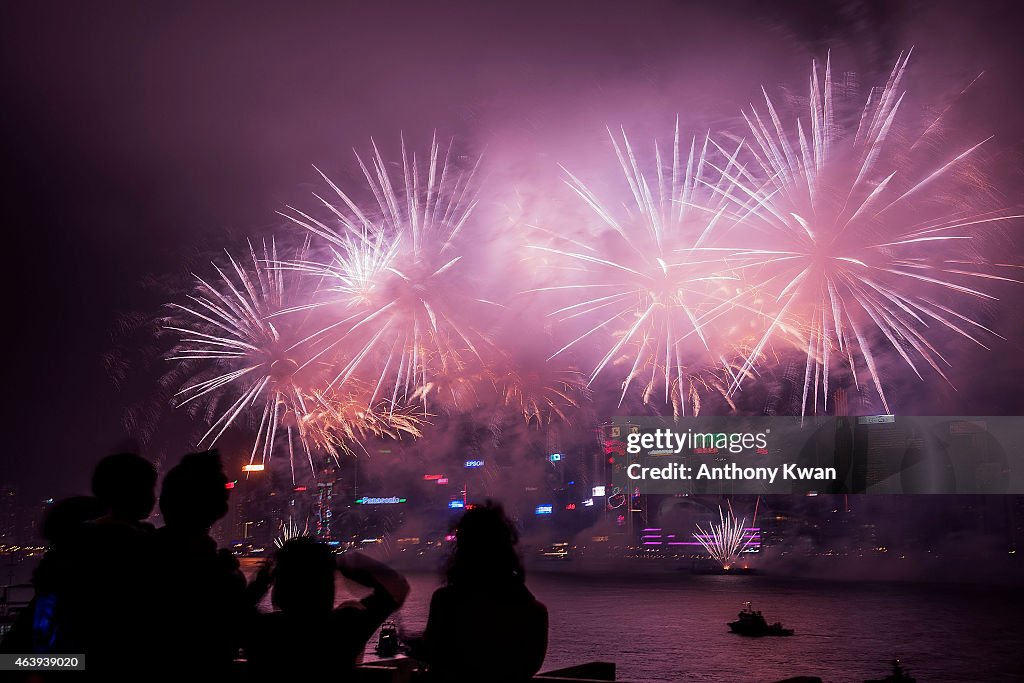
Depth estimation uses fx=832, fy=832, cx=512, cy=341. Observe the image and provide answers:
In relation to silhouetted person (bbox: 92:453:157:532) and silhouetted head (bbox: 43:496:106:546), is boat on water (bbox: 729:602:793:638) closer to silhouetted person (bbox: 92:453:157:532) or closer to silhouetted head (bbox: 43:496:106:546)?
silhouetted head (bbox: 43:496:106:546)

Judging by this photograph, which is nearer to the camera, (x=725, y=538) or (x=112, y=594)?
(x=112, y=594)

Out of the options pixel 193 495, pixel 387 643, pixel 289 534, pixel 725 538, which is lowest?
pixel 725 538

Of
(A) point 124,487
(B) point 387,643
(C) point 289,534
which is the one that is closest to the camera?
(A) point 124,487

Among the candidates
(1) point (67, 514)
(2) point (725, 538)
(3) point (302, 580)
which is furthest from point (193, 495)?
(2) point (725, 538)

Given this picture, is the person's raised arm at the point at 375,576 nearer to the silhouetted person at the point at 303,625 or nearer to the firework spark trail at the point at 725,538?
the silhouetted person at the point at 303,625

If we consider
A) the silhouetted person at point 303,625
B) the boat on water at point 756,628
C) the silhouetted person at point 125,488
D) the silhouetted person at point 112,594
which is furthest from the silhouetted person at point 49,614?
the boat on water at point 756,628

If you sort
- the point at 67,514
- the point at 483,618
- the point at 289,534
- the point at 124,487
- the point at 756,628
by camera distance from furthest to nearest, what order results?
the point at 289,534 → the point at 756,628 → the point at 67,514 → the point at 124,487 → the point at 483,618

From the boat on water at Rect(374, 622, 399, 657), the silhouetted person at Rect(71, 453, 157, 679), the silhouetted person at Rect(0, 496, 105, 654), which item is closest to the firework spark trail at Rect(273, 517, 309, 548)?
the silhouetted person at Rect(71, 453, 157, 679)

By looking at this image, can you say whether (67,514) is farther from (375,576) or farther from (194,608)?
(375,576)

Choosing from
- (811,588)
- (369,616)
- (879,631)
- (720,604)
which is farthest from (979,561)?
(369,616)
